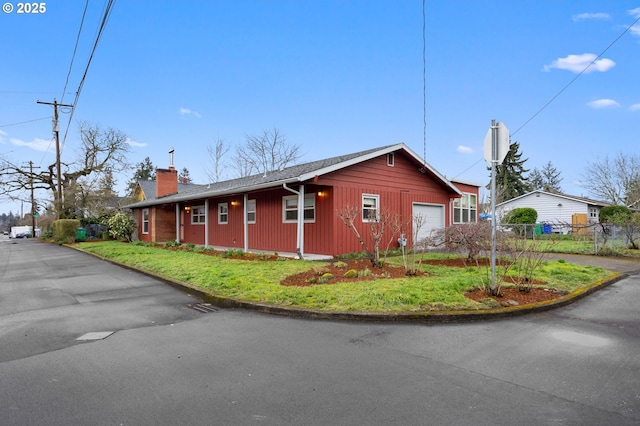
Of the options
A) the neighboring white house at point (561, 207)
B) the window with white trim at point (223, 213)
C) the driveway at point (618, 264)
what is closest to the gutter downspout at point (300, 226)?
the window with white trim at point (223, 213)

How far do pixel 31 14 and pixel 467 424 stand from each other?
46.9ft

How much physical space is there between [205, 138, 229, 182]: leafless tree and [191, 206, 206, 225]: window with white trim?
72.9ft

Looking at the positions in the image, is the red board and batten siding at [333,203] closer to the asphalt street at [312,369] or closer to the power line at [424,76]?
the power line at [424,76]

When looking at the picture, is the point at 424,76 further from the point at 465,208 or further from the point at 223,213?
the point at 223,213

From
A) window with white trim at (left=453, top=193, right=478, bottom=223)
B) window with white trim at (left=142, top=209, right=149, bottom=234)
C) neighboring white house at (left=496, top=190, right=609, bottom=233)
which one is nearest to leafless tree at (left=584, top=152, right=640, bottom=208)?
neighboring white house at (left=496, top=190, right=609, bottom=233)

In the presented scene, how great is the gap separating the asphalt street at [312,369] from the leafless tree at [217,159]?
37603 mm

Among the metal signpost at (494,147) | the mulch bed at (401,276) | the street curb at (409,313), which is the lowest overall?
the street curb at (409,313)

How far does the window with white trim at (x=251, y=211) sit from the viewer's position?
15880 millimetres

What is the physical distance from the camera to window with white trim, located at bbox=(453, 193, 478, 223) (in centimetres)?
1894

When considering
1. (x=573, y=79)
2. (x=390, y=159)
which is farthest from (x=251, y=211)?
(x=573, y=79)

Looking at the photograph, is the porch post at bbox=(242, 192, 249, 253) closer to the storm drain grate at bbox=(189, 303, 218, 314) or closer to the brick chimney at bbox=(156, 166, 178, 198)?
the storm drain grate at bbox=(189, 303, 218, 314)

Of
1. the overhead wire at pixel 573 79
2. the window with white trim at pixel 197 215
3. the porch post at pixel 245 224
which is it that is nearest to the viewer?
the overhead wire at pixel 573 79

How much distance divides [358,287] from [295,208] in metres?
7.26

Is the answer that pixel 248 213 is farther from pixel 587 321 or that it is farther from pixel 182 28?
pixel 587 321
